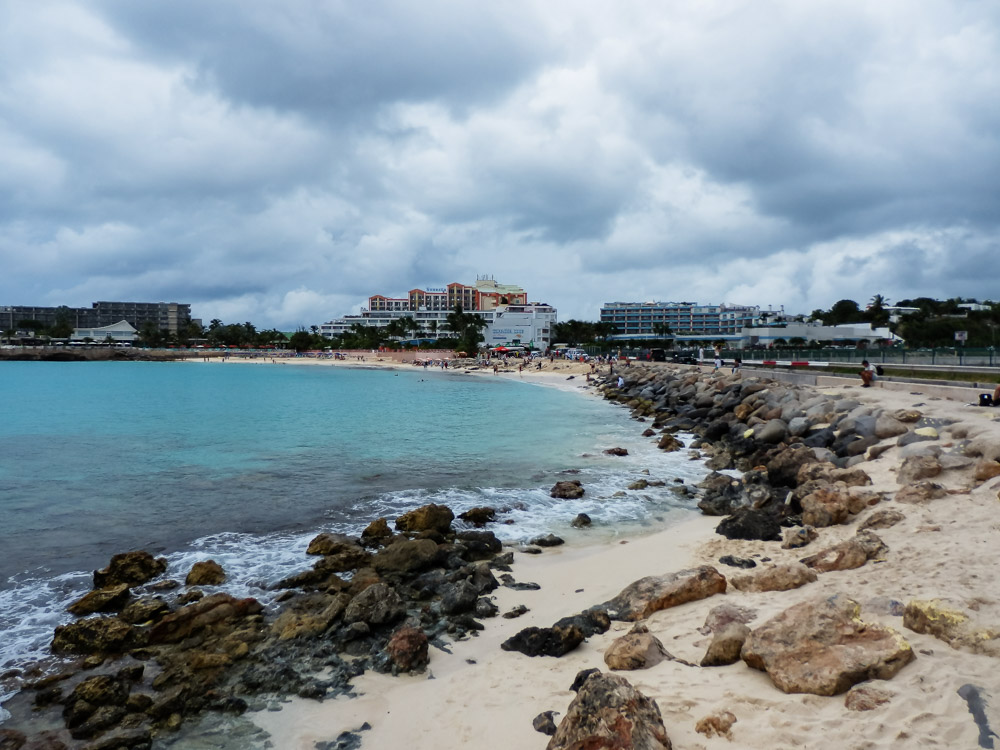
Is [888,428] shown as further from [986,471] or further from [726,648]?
[726,648]

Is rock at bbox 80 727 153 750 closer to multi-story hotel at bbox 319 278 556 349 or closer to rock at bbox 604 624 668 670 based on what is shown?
rock at bbox 604 624 668 670

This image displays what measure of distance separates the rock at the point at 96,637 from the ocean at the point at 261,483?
0.80 ft

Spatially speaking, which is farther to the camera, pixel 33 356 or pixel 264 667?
pixel 33 356

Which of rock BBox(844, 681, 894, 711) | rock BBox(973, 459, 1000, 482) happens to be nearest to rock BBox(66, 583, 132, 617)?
rock BBox(844, 681, 894, 711)

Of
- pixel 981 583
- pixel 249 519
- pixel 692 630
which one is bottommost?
pixel 249 519

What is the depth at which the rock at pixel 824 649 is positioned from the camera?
4.52 m

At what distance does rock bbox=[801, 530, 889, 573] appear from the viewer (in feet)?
23.5

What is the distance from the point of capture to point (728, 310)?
15738 cm

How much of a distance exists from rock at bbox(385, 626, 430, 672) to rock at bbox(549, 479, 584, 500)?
7.99m

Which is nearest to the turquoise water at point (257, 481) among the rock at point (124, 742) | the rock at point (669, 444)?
the rock at point (669, 444)

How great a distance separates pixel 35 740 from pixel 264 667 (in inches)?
81.9

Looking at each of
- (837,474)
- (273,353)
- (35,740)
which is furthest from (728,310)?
(35,740)

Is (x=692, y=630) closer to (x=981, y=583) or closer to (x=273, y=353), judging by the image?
(x=981, y=583)

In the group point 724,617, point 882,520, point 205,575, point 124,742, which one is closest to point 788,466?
point 882,520
